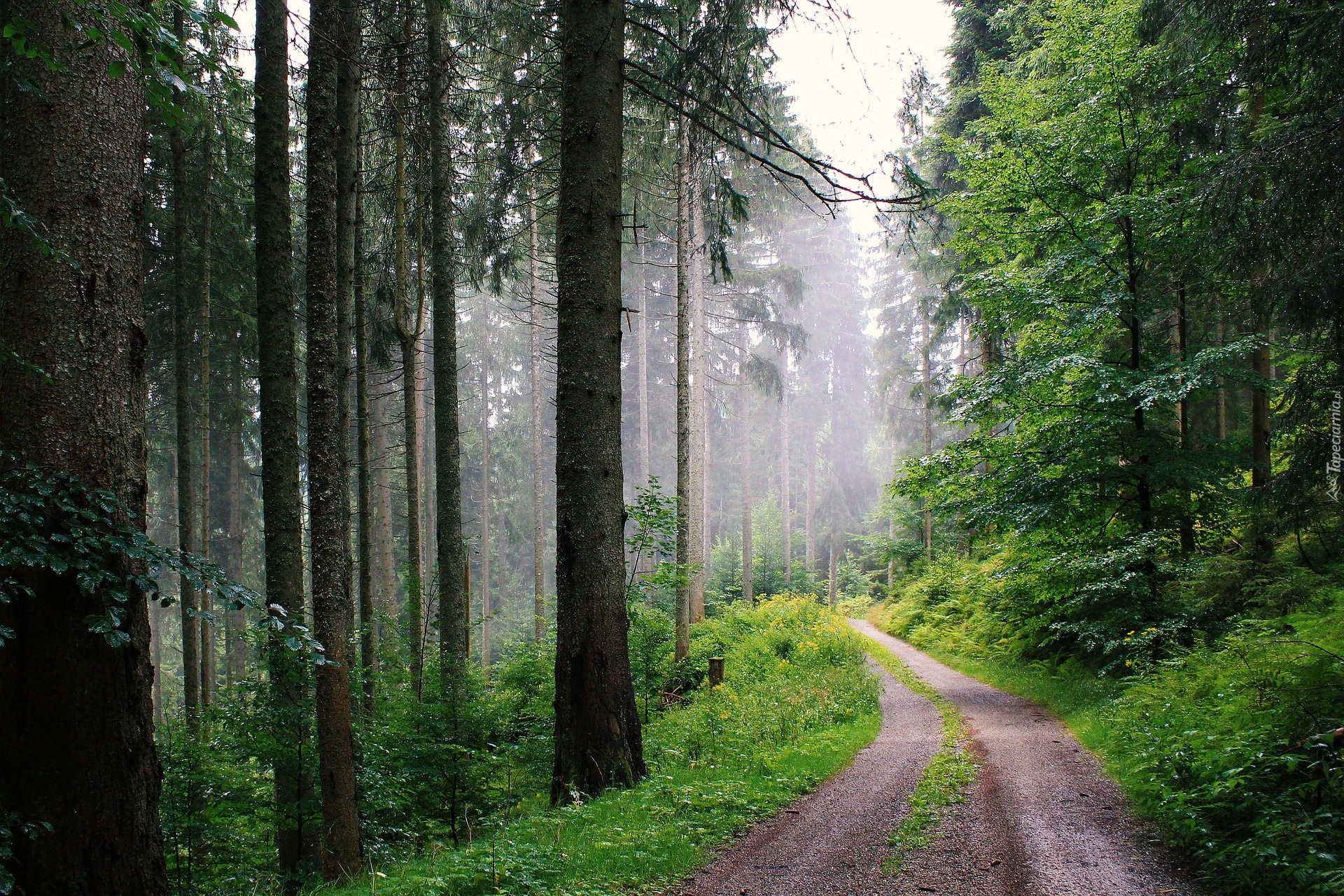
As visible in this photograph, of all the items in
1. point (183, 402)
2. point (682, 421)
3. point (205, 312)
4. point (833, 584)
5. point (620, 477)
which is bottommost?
point (833, 584)

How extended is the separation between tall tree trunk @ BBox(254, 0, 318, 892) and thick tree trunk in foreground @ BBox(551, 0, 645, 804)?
2.58 m

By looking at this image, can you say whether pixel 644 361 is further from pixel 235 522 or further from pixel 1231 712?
pixel 1231 712

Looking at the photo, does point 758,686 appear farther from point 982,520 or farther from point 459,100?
point 459,100

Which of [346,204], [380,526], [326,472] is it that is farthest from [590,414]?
[380,526]

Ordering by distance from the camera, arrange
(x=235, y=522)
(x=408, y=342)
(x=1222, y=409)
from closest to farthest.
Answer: (x=408, y=342) → (x=1222, y=409) → (x=235, y=522)

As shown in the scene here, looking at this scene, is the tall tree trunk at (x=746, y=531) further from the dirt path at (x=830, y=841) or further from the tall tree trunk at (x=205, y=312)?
the dirt path at (x=830, y=841)

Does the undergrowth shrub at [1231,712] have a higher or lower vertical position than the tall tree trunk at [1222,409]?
lower

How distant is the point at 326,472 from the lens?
17.9 ft

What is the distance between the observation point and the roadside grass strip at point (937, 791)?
183 inches

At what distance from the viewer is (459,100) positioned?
11156mm

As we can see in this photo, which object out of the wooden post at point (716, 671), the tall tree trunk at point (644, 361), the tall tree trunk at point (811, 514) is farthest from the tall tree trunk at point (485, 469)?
the wooden post at point (716, 671)

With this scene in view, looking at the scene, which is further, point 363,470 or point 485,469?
point 485,469

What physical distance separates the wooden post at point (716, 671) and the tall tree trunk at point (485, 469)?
765 inches

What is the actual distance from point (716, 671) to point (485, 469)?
22.8 m
